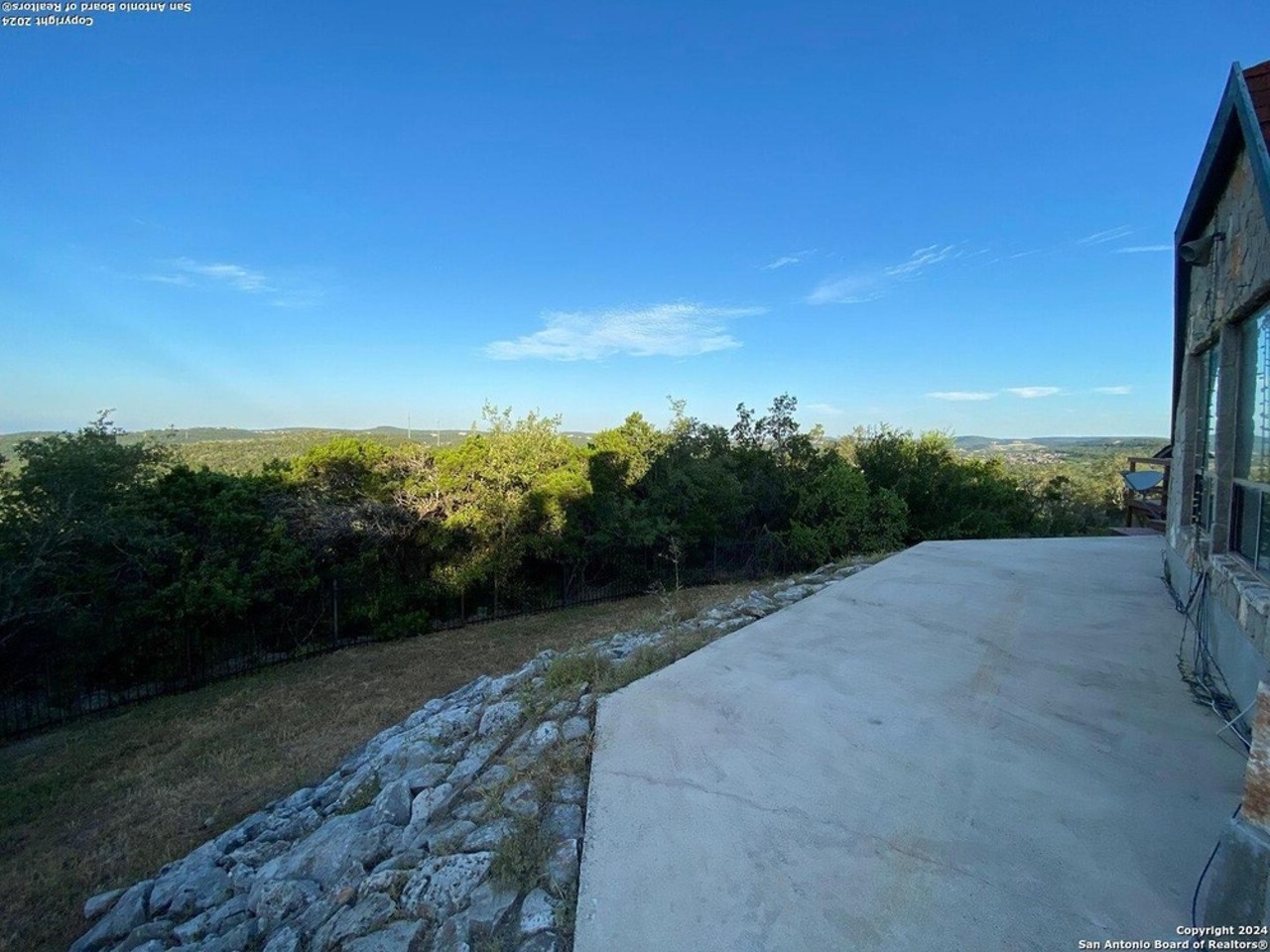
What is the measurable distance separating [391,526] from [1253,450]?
10084 mm

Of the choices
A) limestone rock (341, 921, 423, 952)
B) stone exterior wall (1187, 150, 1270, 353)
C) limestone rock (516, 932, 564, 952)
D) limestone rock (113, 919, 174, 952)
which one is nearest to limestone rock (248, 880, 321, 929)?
limestone rock (113, 919, 174, 952)

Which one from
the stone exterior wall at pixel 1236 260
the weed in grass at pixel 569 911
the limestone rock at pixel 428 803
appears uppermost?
the stone exterior wall at pixel 1236 260

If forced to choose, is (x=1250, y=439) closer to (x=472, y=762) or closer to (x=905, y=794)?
(x=905, y=794)

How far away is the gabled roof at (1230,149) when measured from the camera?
2037 millimetres

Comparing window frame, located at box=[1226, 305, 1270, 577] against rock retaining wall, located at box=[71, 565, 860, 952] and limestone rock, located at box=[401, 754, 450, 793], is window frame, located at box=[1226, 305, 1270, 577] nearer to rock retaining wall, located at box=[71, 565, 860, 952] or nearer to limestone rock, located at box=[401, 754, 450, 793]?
rock retaining wall, located at box=[71, 565, 860, 952]

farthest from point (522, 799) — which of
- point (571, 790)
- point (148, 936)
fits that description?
point (148, 936)

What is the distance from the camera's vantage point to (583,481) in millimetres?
11430

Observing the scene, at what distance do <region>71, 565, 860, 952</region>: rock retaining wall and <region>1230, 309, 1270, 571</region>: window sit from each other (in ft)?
11.0

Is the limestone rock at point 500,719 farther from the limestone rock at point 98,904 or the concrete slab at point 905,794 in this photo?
the limestone rock at point 98,904

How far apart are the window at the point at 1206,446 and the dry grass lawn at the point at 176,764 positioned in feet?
12.9

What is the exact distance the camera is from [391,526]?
9.80 m

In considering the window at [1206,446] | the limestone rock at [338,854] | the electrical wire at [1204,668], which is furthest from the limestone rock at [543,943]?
the window at [1206,446]

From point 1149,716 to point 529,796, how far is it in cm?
308

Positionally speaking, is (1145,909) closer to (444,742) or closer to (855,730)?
(855,730)
